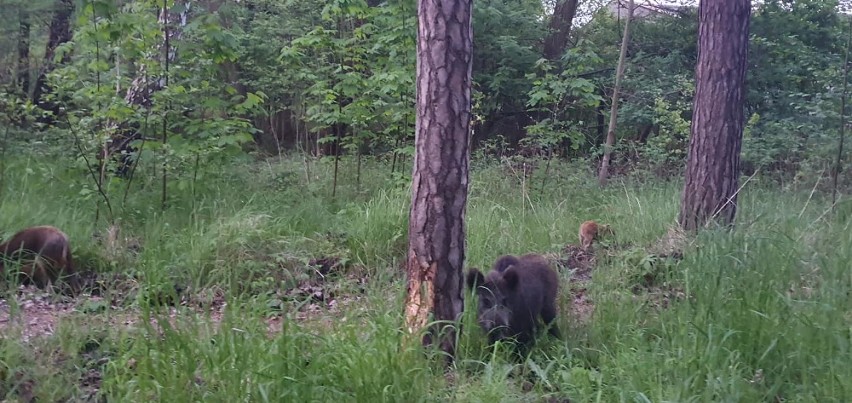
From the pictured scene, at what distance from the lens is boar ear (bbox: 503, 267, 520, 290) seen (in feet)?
17.7

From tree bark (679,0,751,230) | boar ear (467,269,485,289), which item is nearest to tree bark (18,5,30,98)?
boar ear (467,269,485,289)

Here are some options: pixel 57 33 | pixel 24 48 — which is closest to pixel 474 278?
pixel 24 48

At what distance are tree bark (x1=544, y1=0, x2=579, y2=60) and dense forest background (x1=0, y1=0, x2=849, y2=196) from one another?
42mm

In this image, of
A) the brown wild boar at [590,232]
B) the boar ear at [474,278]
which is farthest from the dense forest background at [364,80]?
the boar ear at [474,278]

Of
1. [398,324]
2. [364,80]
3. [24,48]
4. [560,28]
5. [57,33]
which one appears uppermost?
[560,28]

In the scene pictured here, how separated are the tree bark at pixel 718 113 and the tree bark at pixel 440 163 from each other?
157 inches

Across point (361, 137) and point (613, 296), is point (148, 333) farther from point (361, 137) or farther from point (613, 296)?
point (361, 137)

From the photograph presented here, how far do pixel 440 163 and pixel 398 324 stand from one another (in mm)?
1136

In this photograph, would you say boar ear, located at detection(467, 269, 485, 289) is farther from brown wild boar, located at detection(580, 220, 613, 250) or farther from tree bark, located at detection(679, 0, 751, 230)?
tree bark, located at detection(679, 0, 751, 230)

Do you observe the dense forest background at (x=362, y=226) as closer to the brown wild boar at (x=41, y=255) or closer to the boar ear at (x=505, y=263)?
the brown wild boar at (x=41, y=255)

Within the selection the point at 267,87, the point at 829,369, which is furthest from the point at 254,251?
the point at 267,87

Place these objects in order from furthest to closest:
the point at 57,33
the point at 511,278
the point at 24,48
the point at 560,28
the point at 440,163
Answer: the point at 560,28
the point at 57,33
the point at 24,48
the point at 511,278
the point at 440,163

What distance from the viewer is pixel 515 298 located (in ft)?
17.9

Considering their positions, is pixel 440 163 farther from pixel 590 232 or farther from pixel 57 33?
pixel 57 33
